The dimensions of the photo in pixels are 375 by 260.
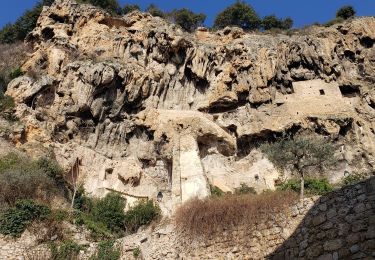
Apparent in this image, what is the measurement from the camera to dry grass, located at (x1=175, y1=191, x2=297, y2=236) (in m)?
10.0

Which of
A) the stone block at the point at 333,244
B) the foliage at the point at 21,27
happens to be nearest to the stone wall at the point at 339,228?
the stone block at the point at 333,244

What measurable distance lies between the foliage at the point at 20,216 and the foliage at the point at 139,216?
3.23 metres

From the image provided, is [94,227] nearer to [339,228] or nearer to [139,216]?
[139,216]

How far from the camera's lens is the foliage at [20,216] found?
43.4 ft

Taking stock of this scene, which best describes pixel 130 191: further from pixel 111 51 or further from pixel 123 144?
pixel 111 51

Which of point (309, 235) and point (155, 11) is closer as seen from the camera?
point (309, 235)

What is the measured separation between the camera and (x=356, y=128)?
72.4 feet

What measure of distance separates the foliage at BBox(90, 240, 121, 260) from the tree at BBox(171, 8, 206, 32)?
26124 millimetres

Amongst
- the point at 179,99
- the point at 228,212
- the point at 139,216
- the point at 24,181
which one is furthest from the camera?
the point at 179,99

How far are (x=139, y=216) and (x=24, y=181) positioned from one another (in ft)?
14.2

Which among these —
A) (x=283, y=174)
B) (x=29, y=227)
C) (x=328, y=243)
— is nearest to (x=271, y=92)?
(x=283, y=174)

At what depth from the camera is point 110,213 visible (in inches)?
653

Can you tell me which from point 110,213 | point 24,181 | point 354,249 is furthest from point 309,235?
point 24,181

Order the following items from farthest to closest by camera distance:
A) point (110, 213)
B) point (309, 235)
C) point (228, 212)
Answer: point (110, 213) → point (228, 212) → point (309, 235)
